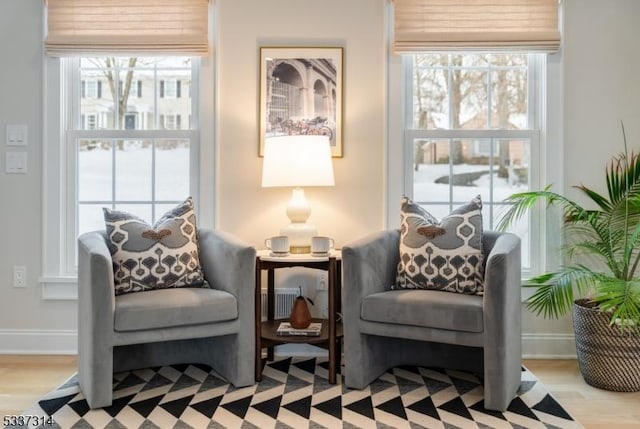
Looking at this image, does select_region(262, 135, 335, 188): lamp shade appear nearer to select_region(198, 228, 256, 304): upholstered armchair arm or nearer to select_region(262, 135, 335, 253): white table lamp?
select_region(262, 135, 335, 253): white table lamp

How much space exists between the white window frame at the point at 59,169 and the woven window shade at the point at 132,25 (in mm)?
107

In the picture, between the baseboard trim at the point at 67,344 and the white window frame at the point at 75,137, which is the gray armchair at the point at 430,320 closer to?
the baseboard trim at the point at 67,344

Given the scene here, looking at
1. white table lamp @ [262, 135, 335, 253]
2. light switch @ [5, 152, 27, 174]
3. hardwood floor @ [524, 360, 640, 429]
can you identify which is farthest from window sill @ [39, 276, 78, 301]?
hardwood floor @ [524, 360, 640, 429]

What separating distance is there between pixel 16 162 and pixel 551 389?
3194mm

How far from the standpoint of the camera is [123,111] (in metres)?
3.42

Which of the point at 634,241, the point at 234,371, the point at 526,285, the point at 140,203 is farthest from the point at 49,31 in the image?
the point at 634,241

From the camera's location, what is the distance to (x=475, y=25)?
10.7 feet

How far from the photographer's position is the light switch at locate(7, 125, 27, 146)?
10.8 ft

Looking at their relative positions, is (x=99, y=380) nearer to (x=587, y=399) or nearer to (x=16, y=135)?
(x=16, y=135)

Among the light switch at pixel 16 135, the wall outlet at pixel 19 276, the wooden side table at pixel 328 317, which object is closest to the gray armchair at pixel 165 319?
the wooden side table at pixel 328 317

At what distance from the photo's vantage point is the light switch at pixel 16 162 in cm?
330

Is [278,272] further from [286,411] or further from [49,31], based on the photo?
[49,31]

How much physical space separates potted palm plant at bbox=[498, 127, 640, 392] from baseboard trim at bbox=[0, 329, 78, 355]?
8.68 feet

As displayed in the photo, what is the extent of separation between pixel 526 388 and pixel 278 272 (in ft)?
4.87
